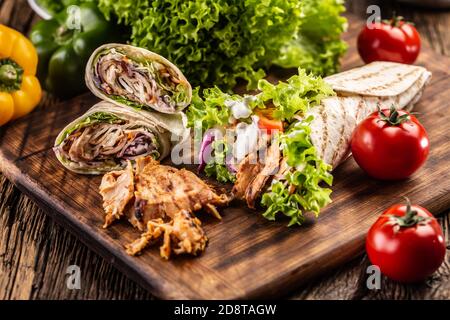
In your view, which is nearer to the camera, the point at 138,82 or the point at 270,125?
the point at 270,125

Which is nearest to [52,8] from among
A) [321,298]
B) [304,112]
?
[304,112]

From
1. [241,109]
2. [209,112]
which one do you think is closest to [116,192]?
[209,112]

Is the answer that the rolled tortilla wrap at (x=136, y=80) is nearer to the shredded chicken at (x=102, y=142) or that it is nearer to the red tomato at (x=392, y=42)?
the shredded chicken at (x=102, y=142)

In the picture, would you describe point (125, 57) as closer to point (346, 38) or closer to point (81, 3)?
point (81, 3)

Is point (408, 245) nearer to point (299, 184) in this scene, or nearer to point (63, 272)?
point (299, 184)

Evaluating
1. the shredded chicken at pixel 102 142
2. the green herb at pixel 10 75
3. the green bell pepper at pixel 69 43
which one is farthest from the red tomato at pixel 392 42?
the green herb at pixel 10 75

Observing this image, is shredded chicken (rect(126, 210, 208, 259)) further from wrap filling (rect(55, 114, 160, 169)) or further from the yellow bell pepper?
the yellow bell pepper

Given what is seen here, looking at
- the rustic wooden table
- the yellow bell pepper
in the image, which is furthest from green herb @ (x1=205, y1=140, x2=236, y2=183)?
the yellow bell pepper
